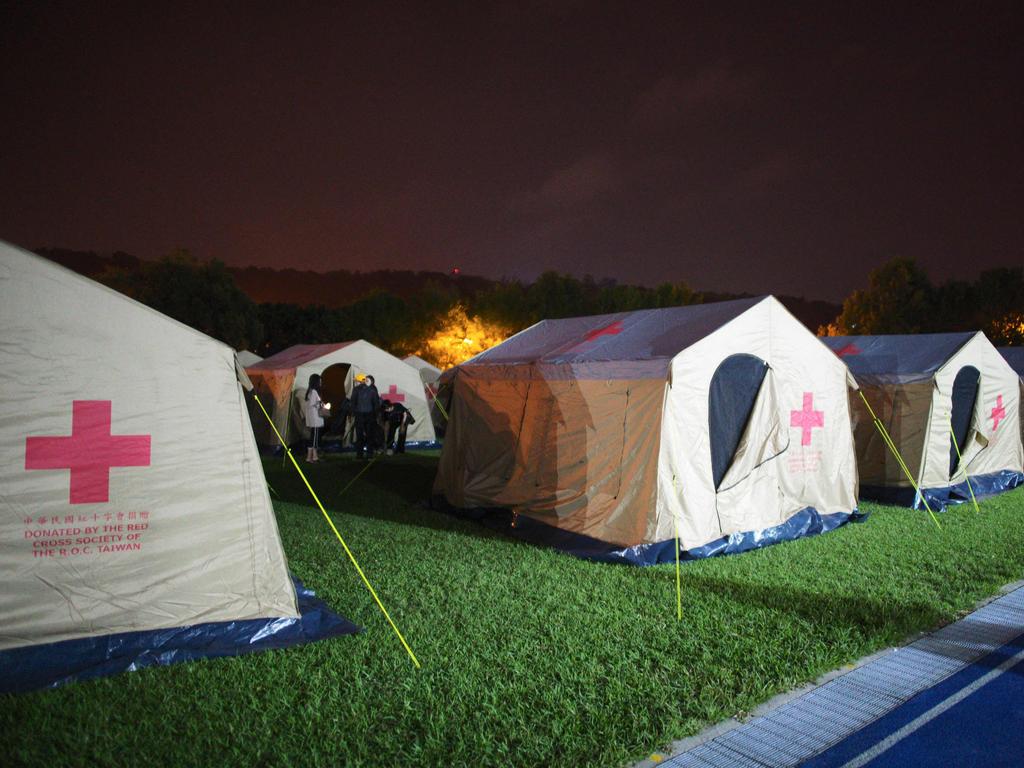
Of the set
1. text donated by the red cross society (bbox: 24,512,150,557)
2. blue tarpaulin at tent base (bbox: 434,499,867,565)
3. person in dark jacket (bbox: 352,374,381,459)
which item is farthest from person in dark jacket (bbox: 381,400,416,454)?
text donated by the red cross society (bbox: 24,512,150,557)

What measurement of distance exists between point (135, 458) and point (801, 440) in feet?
21.7

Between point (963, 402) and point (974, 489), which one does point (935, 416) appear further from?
point (974, 489)

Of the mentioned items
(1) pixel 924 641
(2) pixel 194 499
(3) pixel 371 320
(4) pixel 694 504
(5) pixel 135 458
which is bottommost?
(1) pixel 924 641

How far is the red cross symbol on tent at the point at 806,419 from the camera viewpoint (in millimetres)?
7441

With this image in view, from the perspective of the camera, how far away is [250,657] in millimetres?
3893

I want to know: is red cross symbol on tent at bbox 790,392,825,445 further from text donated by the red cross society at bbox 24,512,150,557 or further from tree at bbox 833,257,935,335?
tree at bbox 833,257,935,335

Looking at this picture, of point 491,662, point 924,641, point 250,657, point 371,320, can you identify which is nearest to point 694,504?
point 924,641

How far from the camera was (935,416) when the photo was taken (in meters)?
9.36

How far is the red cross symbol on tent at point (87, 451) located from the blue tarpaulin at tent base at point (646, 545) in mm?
3920

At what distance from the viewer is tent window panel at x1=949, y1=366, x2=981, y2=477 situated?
10.2 metres

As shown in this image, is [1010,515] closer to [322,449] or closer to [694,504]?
[694,504]

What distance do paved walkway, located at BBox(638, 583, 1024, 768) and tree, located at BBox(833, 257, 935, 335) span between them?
40688 mm

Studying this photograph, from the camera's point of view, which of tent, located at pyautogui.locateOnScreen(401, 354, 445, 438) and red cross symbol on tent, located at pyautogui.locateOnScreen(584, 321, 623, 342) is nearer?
red cross symbol on tent, located at pyautogui.locateOnScreen(584, 321, 623, 342)

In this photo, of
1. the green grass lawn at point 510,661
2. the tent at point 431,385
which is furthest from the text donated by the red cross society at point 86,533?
the tent at point 431,385
